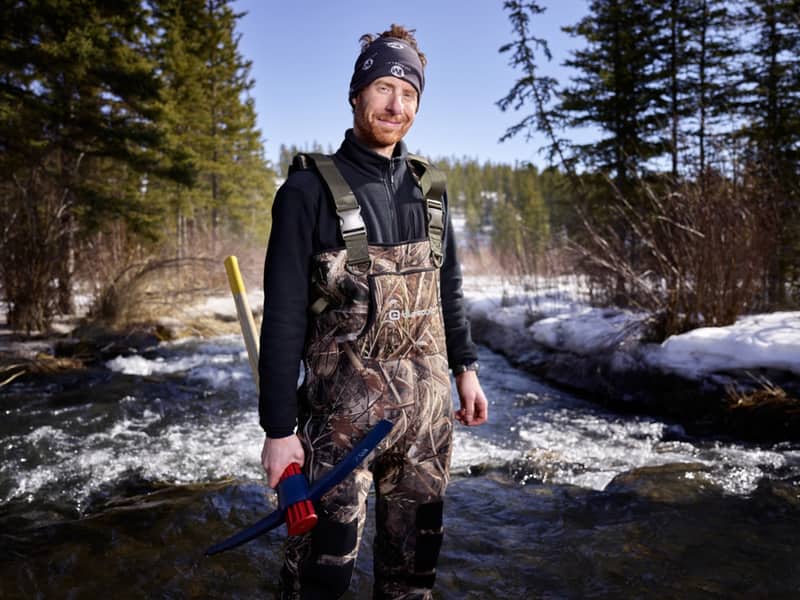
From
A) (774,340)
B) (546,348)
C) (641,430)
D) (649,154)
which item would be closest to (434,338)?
(641,430)

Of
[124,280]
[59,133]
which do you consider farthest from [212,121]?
[124,280]

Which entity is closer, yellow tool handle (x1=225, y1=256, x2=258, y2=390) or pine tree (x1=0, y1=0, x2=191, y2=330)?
yellow tool handle (x1=225, y1=256, x2=258, y2=390)

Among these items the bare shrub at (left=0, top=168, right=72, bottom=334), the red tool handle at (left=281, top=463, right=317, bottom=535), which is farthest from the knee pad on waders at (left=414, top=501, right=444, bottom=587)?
the bare shrub at (left=0, top=168, right=72, bottom=334)

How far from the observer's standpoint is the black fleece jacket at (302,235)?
63.1 inches

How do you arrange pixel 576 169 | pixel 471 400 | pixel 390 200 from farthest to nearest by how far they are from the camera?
1. pixel 576 169
2. pixel 471 400
3. pixel 390 200

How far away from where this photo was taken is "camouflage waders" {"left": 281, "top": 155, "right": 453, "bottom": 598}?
166 centimetres

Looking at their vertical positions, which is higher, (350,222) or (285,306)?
(350,222)

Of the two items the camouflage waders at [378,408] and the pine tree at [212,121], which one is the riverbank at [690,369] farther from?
the pine tree at [212,121]

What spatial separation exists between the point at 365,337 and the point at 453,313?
530mm

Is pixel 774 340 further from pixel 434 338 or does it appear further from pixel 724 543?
pixel 434 338

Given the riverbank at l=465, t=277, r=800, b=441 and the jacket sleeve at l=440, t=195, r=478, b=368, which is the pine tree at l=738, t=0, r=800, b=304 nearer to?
the riverbank at l=465, t=277, r=800, b=441

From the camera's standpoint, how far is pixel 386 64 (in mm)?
1775

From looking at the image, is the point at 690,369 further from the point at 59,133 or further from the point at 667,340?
the point at 59,133

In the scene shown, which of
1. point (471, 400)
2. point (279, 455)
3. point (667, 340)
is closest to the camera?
point (279, 455)
